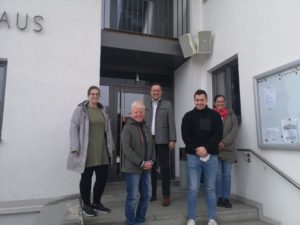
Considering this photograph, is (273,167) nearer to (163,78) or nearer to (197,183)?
(197,183)

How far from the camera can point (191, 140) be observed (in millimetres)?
3439

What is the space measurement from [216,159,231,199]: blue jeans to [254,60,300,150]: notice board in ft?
1.81

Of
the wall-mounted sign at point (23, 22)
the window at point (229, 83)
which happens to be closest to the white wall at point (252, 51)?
the window at point (229, 83)

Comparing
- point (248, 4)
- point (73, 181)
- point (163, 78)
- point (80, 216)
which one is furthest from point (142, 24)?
point (80, 216)

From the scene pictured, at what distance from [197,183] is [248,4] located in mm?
2856

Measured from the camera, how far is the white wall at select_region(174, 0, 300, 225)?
3551mm

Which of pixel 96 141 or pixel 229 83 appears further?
pixel 229 83

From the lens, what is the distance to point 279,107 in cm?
370

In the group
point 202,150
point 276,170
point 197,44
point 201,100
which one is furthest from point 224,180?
point 197,44

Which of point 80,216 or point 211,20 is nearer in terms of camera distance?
point 80,216

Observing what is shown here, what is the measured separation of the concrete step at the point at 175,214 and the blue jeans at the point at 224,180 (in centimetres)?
22

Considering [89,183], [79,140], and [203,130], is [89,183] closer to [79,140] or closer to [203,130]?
[79,140]

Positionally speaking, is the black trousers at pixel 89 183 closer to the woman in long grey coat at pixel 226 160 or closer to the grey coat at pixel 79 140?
the grey coat at pixel 79 140

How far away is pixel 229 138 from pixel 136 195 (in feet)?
5.45
